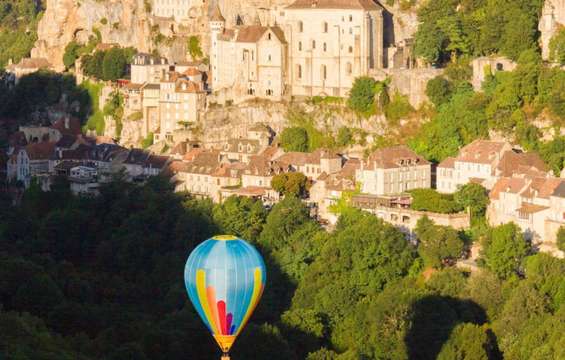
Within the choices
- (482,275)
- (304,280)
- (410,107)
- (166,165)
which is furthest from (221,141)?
(482,275)

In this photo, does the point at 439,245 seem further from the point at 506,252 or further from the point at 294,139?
the point at 294,139

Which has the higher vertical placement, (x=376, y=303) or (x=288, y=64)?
(x=288, y=64)

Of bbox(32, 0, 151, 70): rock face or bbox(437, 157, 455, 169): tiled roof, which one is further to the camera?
bbox(32, 0, 151, 70): rock face

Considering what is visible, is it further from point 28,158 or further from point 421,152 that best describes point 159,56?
point 421,152

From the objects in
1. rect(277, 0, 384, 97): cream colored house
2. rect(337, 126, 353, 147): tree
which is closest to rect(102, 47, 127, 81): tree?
rect(277, 0, 384, 97): cream colored house

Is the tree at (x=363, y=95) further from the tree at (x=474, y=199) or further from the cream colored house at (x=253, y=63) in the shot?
the tree at (x=474, y=199)

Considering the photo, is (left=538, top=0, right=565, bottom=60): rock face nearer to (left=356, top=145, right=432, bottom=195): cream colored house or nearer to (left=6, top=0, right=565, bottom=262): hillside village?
(left=6, top=0, right=565, bottom=262): hillside village
